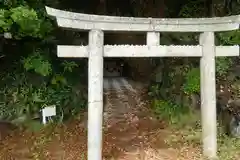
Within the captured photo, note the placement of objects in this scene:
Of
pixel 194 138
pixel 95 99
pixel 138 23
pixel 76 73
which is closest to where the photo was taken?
pixel 95 99

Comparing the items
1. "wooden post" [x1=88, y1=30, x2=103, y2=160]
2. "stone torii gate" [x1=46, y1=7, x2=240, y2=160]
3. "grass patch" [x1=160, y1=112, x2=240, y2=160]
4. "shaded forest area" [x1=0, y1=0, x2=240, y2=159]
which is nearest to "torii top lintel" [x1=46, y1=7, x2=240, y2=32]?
"stone torii gate" [x1=46, y1=7, x2=240, y2=160]

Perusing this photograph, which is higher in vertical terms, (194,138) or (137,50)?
(137,50)

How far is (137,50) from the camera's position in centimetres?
552

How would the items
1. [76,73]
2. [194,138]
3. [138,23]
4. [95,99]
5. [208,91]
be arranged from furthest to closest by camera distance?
1. [76,73]
2. [194,138]
3. [208,91]
4. [138,23]
5. [95,99]

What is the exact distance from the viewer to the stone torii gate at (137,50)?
5.28 meters

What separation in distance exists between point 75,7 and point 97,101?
537 cm

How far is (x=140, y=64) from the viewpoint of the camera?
1081 centimetres

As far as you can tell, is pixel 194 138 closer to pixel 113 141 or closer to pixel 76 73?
pixel 113 141

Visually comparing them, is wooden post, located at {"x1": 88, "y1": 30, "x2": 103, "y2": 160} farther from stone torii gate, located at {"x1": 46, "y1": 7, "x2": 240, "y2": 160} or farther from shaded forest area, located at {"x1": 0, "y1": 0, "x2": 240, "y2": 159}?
shaded forest area, located at {"x1": 0, "y1": 0, "x2": 240, "y2": 159}

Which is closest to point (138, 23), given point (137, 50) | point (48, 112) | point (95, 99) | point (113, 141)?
point (137, 50)

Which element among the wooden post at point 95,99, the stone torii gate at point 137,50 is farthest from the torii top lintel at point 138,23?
the wooden post at point 95,99

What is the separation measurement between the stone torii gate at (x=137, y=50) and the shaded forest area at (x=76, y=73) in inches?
71.5

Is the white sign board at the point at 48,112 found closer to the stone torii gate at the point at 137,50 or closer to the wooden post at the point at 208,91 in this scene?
the stone torii gate at the point at 137,50

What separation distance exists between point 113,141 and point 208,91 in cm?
248
